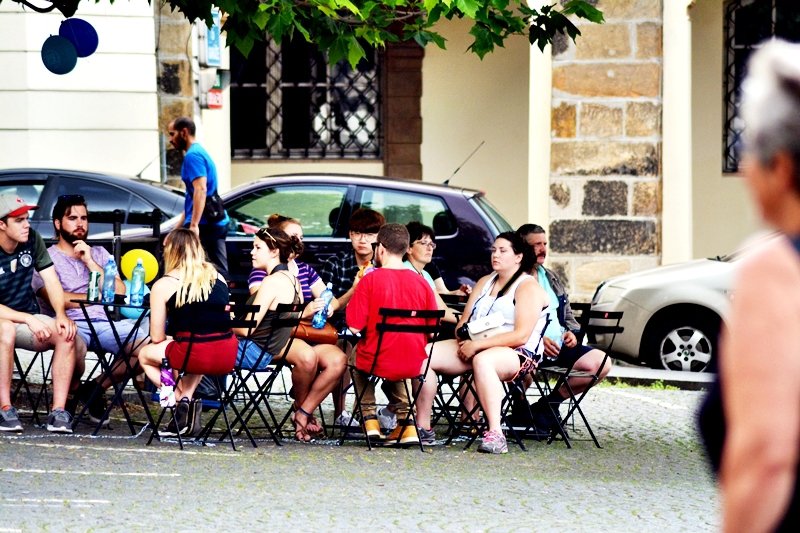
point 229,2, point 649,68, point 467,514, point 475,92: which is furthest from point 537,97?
point 467,514

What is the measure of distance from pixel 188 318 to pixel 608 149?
837 cm

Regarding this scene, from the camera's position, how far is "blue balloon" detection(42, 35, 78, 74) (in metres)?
11.9

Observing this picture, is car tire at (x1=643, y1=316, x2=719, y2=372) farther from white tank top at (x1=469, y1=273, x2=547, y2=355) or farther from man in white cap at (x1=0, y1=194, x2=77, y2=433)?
man in white cap at (x1=0, y1=194, x2=77, y2=433)

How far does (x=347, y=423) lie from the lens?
9.12 meters

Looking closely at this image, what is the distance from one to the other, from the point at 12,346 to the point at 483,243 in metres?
5.26

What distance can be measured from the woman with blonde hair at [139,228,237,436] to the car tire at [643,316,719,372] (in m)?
5.41

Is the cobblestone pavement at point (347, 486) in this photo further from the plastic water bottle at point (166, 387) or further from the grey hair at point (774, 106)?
the grey hair at point (774, 106)

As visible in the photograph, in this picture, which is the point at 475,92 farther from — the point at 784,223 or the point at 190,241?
the point at 784,223

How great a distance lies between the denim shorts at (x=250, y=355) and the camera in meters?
8.41

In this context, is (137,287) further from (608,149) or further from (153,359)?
(608,149)

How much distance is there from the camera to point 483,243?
515 inches

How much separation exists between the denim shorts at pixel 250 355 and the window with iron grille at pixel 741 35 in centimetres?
1188

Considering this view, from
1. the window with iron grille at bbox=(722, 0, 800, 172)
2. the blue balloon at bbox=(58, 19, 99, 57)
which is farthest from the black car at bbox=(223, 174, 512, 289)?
the window with iron grille at bbox=(722, 0, 800, 172)

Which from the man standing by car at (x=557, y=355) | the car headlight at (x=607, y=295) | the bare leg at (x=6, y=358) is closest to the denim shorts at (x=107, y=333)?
the bare leg at (x=6, y=358)
